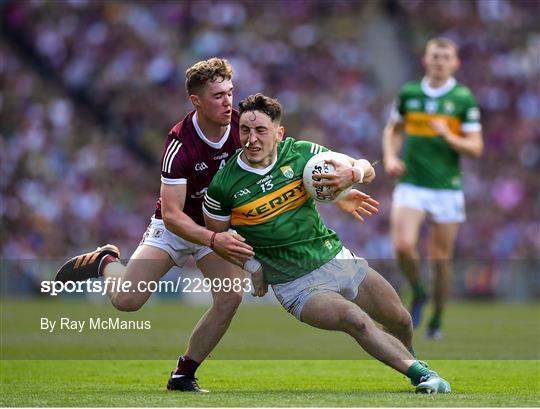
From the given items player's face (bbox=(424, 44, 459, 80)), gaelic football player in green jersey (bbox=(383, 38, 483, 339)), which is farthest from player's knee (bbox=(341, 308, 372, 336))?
player's face (bbox=(424, 44, 459, 80))

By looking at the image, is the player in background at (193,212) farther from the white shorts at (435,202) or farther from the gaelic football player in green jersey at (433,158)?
the white shorts at (435,202)

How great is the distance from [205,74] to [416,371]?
2.49m

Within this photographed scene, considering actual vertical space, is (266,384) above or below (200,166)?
below

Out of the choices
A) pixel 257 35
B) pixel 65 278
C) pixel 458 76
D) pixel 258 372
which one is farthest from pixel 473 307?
pixel 65 278

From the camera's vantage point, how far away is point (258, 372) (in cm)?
977

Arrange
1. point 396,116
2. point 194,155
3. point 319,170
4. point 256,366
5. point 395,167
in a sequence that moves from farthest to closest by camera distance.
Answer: point 396,116 → point 395,167 → point 256,366 → point 194,155 → point 319,170

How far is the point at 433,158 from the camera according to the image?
13242mm

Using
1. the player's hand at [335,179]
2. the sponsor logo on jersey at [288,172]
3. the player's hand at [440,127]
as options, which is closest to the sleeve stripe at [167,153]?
the sponsor logo on jersey at [288,172]

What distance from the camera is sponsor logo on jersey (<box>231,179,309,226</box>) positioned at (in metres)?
7.80

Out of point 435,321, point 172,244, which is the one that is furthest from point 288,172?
point 435,321

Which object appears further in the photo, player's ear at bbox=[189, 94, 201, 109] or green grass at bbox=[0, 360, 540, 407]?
player's ear at bbox=[189, 94, 201, 109]

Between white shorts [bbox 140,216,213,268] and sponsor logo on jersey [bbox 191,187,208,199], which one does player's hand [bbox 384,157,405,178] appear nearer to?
white shorts [bbox 140,216,213,268]

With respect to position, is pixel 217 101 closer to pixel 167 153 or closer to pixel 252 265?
pixel 167 153

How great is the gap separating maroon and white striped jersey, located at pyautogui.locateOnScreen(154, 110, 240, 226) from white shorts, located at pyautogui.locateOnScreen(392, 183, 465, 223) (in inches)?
197
